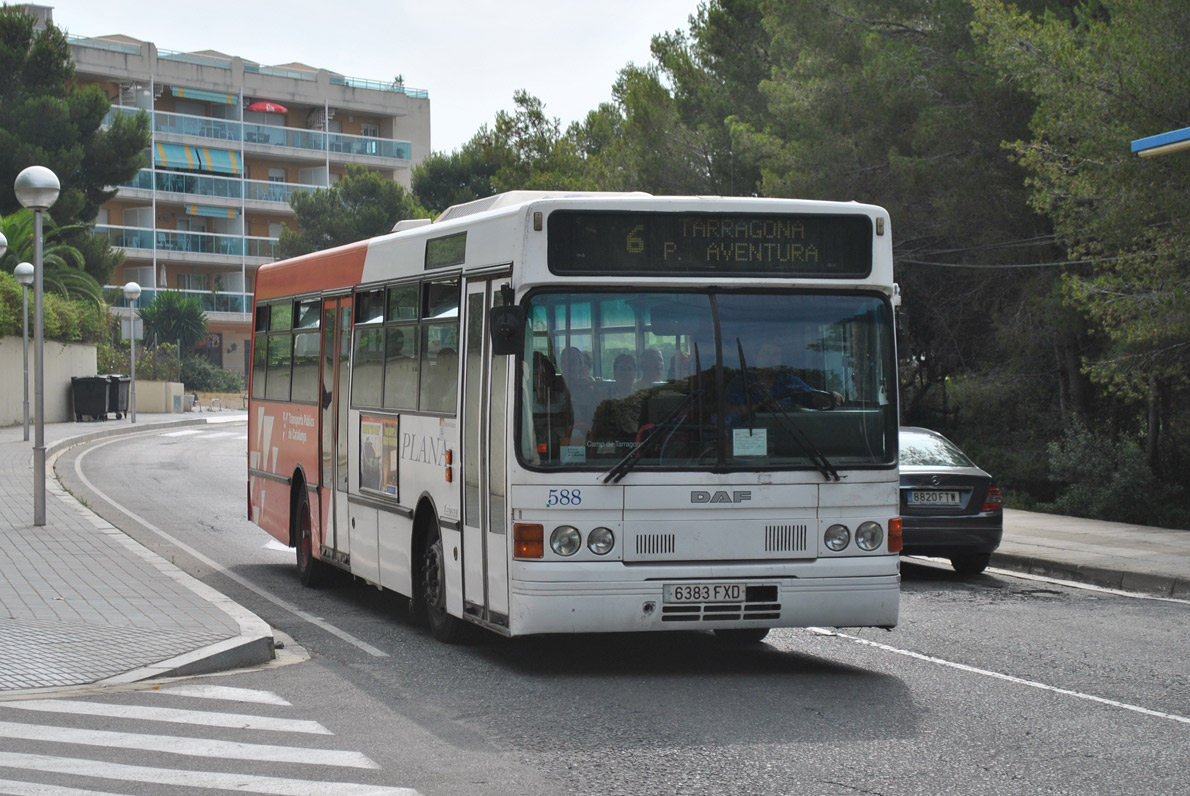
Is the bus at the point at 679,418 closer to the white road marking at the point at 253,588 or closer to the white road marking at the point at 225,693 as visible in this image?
the white road marking at the point at 253,588

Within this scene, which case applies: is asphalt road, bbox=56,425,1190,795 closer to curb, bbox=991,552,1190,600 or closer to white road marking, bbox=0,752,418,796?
white road marking, bbox=0,752,418,796

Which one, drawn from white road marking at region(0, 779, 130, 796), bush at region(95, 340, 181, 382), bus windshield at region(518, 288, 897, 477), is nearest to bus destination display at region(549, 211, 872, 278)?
bus windshield at region(518, 288, 897, 477)

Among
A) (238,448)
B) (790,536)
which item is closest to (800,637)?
(790,536)

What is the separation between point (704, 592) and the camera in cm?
841

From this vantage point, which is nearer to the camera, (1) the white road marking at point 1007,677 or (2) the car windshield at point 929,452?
(1) the white road marking at point 1007,677

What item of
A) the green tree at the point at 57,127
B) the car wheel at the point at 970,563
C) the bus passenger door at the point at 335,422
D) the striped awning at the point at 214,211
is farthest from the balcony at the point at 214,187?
the bus passenger door at the point at 335,422

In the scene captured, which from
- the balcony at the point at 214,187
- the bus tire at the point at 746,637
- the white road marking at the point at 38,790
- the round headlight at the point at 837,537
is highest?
the balcony at the point at 214,187

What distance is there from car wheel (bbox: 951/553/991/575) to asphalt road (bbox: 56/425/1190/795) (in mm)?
2020

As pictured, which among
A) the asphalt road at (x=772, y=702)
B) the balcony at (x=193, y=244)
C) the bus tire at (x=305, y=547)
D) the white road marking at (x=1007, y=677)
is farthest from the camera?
the balcony at (x=193, y=244)

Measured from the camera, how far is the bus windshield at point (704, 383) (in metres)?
8.38

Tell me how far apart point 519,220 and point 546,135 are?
128 feet

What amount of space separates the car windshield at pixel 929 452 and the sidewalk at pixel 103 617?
7152 millimetres

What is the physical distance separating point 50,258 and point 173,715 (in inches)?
1795

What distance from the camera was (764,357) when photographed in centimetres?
854
